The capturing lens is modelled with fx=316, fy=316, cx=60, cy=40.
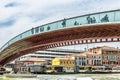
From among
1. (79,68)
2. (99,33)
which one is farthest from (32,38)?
(79,68)

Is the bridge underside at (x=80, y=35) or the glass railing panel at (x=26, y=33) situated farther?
the glass railing panel at (x=26, y=33)

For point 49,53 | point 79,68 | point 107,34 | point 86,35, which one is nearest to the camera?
point 107,34

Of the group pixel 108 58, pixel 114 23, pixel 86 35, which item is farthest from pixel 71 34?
pixel 108 58

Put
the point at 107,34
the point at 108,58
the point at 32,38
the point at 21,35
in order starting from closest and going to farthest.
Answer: the point at 107,34
the point at 32,38
the point at 21,35
the point at 108,58

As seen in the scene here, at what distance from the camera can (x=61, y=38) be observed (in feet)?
149

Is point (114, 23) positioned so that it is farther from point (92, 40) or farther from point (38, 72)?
point (38, 72)

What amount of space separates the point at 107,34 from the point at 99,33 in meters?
0.98

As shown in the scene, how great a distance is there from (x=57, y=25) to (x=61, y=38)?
5.43 m

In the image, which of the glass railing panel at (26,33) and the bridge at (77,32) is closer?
the bridge at (77,32)

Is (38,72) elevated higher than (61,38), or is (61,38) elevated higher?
(61,38)

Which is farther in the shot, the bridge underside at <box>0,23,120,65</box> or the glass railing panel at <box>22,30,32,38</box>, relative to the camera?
the glass railing panel at <box>22,30,32,38</box>

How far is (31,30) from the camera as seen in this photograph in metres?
47.1

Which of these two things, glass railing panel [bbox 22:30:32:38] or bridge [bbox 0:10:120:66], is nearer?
bridge [bbox 0:10:120:66]

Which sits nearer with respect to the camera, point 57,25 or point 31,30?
point 57,25
